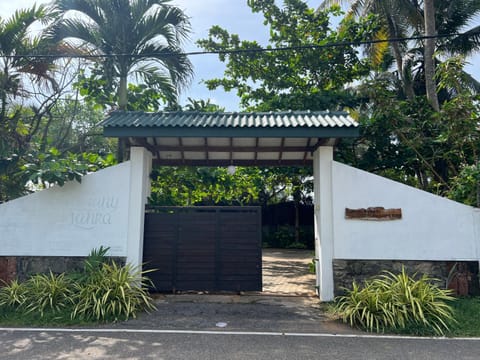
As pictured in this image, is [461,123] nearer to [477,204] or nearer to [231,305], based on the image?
[477,204]

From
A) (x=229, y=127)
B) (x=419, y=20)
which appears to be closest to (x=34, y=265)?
(x=229, y=127)

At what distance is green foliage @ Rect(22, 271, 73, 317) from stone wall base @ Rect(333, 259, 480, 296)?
4906mm

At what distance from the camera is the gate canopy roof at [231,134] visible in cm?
650

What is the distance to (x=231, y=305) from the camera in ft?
21.0

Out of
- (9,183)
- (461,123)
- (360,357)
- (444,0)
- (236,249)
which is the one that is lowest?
(360,357)

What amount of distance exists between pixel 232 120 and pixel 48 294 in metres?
4.58

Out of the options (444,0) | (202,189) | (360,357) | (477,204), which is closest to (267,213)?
(202,189)

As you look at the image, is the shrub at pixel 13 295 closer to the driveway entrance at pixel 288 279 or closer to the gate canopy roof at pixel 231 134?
the gate canopy roof at pixel 231 134

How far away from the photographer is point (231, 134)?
21.4 feet

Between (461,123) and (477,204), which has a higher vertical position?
(461,123)

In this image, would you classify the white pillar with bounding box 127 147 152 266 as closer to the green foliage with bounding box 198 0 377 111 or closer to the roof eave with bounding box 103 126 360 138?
the roof eave with bounding box 103 126 360 138

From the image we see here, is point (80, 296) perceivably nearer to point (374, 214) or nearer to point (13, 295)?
point (13, 295)

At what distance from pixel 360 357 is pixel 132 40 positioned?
28.7 feet

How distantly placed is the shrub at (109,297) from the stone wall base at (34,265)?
0.73 metres
